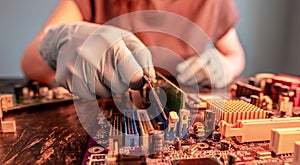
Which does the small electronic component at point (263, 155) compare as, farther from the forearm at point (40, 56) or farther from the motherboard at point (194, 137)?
the forearm at point (40, 56)

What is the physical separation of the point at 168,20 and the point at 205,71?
0.95ft

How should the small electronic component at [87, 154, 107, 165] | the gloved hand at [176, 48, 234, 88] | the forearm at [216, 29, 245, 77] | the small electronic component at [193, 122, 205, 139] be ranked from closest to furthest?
1. the small electronic component at [87, 154, 107, 165]
2. the small electronic component at [193, 122, 205, 139]
3. the gloved hand at [176, 48, 234, 88]
4. the forearm at [216, 29, 245, 77]

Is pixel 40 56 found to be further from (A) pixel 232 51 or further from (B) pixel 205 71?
(A) pixel 232 51

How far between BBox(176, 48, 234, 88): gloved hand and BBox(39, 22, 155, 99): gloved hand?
305 mm

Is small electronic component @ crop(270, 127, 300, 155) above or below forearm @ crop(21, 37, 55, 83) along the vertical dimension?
Answer: below

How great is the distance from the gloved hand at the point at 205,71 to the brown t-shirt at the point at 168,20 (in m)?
0.14

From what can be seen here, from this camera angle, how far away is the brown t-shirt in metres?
1.14

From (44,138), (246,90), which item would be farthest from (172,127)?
(246,90)

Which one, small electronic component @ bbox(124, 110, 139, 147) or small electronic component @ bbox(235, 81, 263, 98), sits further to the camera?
small electronic component @ bbox(235, 81, 263, 98)

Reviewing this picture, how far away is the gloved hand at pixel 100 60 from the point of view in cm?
66

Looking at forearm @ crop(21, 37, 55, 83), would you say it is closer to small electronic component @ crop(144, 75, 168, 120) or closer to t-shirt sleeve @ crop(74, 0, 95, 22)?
t-shirt sleeve @ crop(74, 0, 95, 22)

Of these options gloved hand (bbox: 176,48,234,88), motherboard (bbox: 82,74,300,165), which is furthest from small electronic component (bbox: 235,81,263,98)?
motherboard (bbox: 82,74,300,165)

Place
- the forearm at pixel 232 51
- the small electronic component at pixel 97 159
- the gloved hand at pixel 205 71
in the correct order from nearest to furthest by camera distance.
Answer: the small electronic component at pixel 97 159, the gloved hand at pixel 205 71, the forearm at pixel 232 51

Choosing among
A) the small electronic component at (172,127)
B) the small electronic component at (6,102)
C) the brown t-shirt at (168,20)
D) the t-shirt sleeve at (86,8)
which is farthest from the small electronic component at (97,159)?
the t-shirt sleeve at (86,8)
